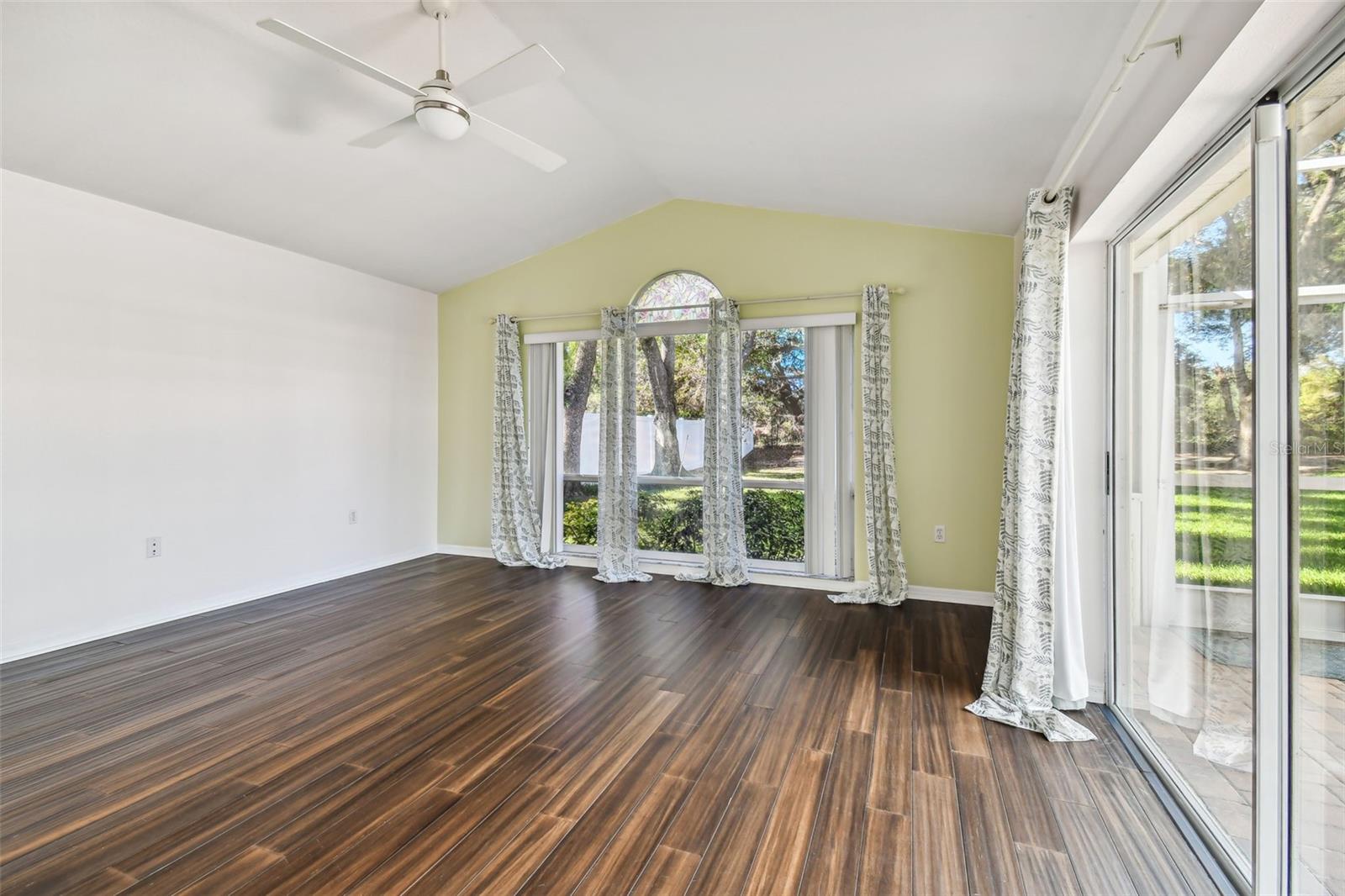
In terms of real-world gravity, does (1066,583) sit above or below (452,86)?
below

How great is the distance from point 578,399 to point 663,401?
876mm

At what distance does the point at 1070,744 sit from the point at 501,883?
211 cm

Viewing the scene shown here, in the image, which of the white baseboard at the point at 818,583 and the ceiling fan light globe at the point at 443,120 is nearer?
the ceiling fan light globe at the point at 443,120

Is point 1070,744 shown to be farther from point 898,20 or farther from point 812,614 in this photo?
point 898,20

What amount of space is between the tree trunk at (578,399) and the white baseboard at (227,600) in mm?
1809

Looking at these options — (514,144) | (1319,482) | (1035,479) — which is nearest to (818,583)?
(1035,479)

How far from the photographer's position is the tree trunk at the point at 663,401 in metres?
4.98

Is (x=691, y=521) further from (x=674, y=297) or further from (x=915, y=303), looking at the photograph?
(x=915, y=303)

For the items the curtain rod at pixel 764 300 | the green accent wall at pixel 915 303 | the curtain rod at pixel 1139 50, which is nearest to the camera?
the curtain rod at pixel 1139 50

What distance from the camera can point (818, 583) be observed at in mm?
4496

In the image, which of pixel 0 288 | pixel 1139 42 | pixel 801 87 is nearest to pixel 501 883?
pixel 1139 42

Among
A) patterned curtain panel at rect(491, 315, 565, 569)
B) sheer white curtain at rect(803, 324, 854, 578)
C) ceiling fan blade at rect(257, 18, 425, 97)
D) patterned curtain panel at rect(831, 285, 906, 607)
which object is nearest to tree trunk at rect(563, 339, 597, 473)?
patterned curtain panel at rect(491, 315, 565, 569)

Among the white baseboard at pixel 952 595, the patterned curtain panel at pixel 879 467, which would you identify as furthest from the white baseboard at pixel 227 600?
the white baseboard at pixel 952 595

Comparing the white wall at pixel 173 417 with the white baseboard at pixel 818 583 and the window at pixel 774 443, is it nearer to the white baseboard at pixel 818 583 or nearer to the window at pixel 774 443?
the white baseboard at pixel 818 583
